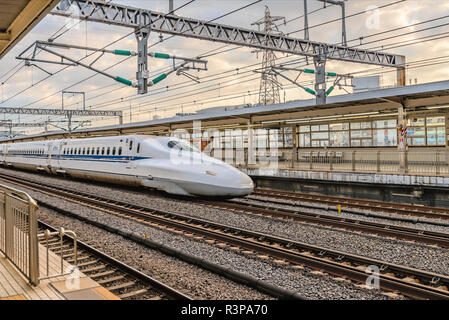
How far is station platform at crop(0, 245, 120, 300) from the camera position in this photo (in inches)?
162

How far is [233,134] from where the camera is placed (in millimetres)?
24500

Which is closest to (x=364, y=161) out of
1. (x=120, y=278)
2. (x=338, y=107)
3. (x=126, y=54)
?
(x=338, y=107)

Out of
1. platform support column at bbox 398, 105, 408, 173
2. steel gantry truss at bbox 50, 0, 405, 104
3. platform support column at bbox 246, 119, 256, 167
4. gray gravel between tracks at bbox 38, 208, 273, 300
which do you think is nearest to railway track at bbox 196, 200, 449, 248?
gray gravel between tracks at bbox 38, 208, 273, 300

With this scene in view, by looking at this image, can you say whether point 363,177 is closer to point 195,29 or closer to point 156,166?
point 156,166

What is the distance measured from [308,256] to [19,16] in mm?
5926

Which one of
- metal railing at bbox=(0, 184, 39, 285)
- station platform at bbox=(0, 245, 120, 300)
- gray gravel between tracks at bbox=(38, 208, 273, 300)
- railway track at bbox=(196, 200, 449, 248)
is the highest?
metal railing at bbox=(0, 184, 39, 285)

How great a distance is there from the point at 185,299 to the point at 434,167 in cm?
1295

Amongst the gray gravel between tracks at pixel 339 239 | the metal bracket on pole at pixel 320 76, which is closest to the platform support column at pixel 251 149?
the metal bracket on pole at pixel 320 76

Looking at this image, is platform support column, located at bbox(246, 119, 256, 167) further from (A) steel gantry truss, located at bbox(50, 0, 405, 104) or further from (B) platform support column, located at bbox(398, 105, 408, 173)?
(B) platform support column, located at bbox(398, 105, 408, 173)

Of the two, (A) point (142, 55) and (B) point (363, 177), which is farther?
(B) point (363, 177)

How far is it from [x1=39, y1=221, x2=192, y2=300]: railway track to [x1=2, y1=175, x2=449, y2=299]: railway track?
2102 millimetres

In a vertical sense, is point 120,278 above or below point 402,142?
below

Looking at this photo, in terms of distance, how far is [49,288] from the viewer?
14.3 ft
